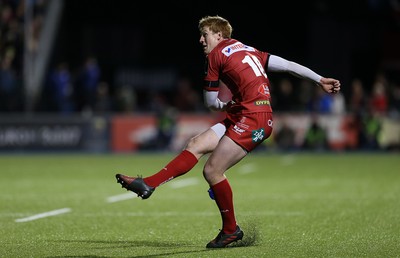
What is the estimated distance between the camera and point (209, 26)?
8.74m

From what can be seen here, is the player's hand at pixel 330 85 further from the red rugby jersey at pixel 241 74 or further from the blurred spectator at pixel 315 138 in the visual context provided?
the blurred spectator at pixel 315 138

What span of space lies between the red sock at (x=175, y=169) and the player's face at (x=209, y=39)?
960mm

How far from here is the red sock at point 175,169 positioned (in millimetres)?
8289

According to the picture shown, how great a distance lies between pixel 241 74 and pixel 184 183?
29.3 feet

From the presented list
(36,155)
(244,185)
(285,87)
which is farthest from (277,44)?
(244,185)

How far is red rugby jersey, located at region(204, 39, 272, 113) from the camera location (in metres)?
8.64

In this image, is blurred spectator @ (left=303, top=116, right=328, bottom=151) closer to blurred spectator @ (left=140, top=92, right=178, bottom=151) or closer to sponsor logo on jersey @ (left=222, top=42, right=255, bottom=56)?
blurred spectator @ (left=140, top=92, right=178, bottom=151)

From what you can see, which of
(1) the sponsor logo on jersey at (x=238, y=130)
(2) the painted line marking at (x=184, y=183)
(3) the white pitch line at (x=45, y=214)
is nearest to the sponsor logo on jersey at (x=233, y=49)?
(1) the sponsor logo on jersey at (x=238, y=130)

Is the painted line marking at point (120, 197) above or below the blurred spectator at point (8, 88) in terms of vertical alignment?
below

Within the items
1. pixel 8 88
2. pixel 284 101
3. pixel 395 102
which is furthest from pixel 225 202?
pixel 395 102

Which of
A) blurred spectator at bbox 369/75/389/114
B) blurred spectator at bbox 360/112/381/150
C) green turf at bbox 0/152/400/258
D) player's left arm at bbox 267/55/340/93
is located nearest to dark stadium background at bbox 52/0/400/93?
blurred spectator at bbox 369/75/389/114

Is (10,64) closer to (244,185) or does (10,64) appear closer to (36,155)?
(36,155)

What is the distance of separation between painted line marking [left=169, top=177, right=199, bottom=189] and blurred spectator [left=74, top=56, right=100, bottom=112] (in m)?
11.0

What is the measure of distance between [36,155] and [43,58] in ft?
18.5
